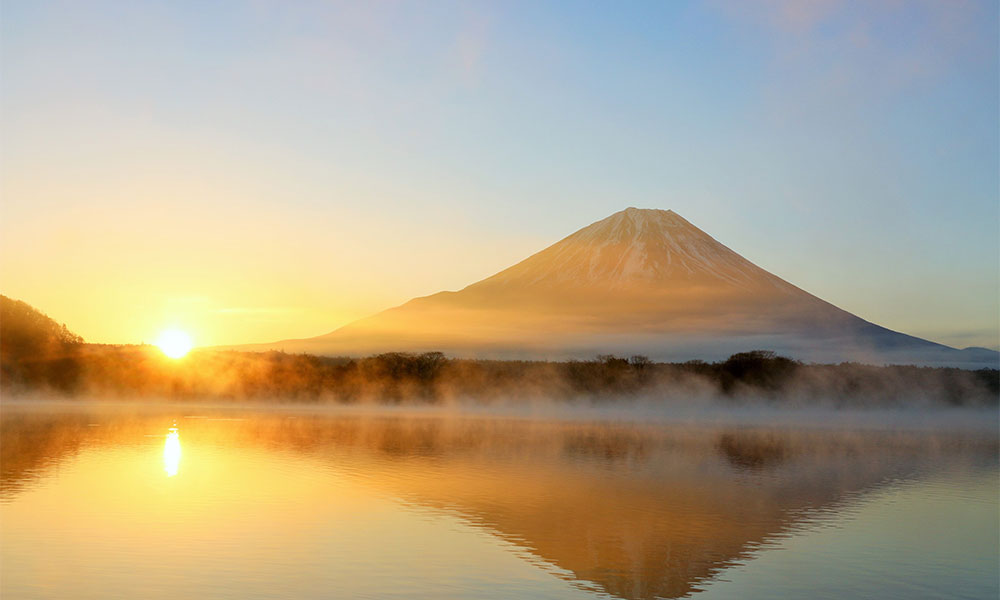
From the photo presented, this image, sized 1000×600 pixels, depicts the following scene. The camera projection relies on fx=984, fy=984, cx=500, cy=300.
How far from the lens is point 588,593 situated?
1597 cm

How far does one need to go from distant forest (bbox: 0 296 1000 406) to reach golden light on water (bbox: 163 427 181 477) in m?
44.8

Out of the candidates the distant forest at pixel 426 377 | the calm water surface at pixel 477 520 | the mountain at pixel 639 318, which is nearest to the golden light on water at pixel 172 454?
the calm water surface at pixel 477 520

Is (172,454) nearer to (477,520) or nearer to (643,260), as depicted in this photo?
(477,520)

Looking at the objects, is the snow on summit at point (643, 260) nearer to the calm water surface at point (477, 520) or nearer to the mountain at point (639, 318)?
the mountain at point (639, 318)

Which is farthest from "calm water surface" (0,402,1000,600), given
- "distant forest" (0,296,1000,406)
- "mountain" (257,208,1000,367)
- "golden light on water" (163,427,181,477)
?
"mountain" (257,208,1000,367)

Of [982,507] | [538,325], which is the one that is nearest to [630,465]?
[982,507]

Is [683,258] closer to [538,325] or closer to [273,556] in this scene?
[538,325]

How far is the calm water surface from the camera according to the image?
16656 mm

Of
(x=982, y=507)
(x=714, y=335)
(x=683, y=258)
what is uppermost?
(x=683, y=258)

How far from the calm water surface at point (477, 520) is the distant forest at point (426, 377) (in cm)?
4534

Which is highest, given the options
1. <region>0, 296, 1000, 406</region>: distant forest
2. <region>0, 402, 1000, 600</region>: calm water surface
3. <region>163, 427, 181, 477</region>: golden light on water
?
<region>0, 296, 1000, 406</region>: distant forest

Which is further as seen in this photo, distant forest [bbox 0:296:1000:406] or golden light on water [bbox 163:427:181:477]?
distant forest [bbox 0:296:1000:406]

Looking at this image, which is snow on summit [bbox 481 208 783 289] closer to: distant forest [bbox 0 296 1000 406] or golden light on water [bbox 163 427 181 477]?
distant forest [bbox 0 296 1000 406]

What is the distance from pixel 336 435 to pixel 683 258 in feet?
435
